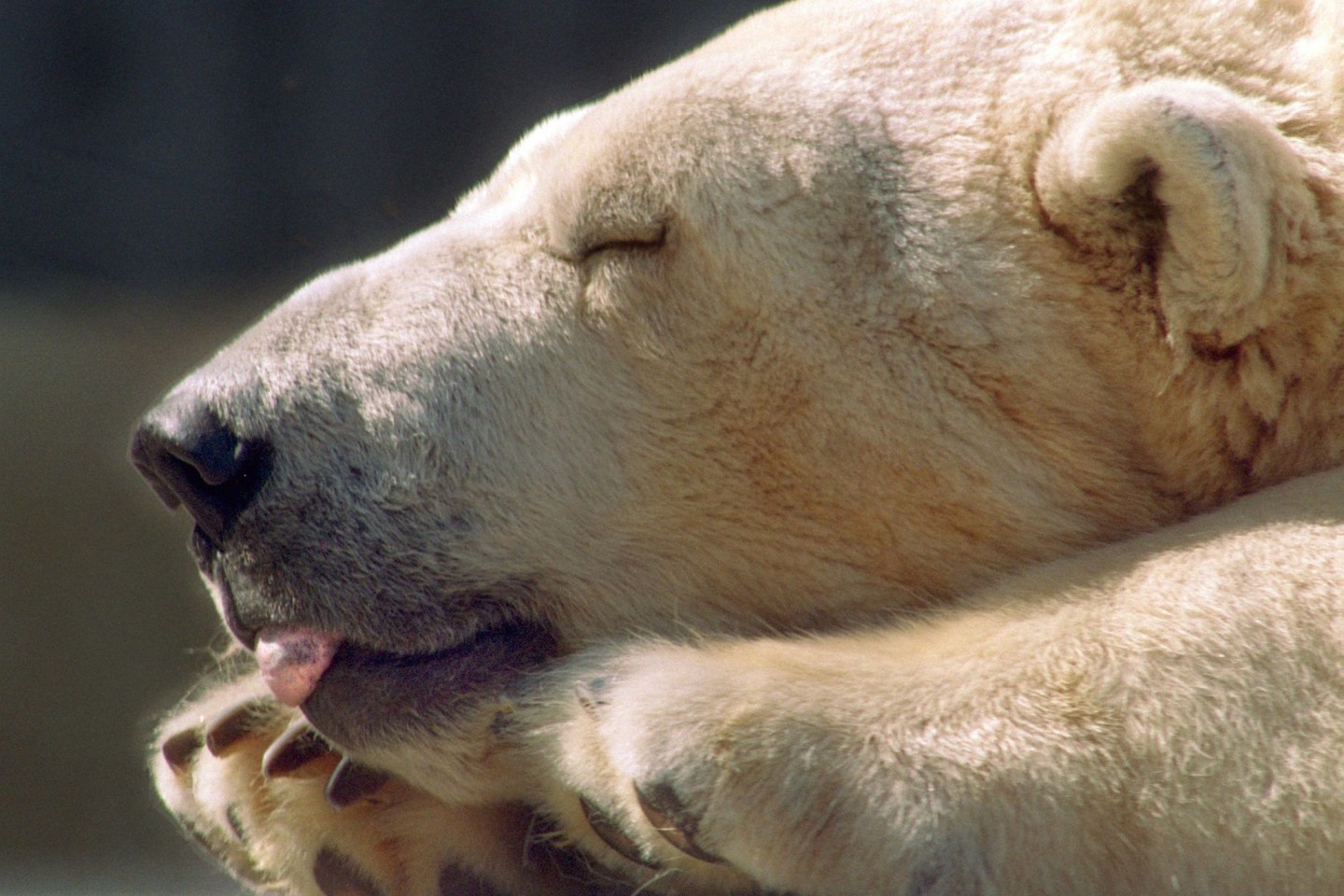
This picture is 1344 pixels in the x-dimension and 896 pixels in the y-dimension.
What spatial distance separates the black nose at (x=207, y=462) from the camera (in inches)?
63.4

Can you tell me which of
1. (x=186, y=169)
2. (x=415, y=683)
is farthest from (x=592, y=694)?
(x=186, y=169)

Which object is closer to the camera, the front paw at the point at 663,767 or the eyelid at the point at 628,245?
the front paw at the point at 663,767

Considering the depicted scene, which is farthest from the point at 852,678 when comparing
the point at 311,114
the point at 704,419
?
the point at 311,114

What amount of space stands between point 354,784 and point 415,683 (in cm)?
15

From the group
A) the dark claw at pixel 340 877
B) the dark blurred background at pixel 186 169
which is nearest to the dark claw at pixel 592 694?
the dark claw at pixel 340 877

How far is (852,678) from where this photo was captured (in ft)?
4.20

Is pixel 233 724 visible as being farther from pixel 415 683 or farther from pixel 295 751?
pixel 415 683

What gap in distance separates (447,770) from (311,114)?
9.44 feet

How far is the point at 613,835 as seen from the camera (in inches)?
51.6

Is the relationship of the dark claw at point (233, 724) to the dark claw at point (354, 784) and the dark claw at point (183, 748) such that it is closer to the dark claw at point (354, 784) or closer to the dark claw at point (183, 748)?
the dark claw at point (183, 748)

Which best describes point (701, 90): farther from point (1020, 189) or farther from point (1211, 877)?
point (1211, 877)

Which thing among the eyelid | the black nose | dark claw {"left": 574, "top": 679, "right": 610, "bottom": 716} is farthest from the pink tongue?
the eyelid

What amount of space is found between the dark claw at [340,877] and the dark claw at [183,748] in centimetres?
31

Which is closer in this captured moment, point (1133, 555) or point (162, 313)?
point (1133, 555)
